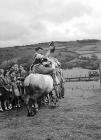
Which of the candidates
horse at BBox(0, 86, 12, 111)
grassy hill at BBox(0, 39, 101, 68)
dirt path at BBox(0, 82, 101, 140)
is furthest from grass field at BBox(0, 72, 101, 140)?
grassy hill at BBox(0, 39, 101, 68)

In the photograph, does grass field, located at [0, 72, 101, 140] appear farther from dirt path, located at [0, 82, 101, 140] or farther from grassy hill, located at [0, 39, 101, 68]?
grassy hill, located at [0, 39, 101, 68]

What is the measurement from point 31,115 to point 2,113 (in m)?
1.31

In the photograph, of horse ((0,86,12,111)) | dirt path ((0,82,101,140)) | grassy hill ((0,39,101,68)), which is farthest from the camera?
grassy hill ((0,39,101,68))

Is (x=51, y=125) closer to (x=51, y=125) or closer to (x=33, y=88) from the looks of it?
(x=51, y=125)

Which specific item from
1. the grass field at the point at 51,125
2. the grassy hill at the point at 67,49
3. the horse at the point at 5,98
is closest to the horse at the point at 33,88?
the grass field at the point at 51,125

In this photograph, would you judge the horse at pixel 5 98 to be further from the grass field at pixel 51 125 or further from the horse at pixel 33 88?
the horse at pixel 33 88

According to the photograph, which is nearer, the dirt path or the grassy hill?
the dirt path

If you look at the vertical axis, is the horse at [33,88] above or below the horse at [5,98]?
above

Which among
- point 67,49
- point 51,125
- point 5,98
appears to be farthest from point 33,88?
point 67,49

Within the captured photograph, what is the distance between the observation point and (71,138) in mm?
6562

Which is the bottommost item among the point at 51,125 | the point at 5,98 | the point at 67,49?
the point at 51,125

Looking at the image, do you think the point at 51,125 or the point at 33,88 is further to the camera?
the point at 33,88

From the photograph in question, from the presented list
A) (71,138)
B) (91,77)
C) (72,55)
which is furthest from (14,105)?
(72,55)

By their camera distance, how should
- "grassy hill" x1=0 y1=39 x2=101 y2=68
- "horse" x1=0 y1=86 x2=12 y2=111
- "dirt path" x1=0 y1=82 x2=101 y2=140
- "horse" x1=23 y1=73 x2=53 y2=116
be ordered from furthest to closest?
"grassy hill" x1=0 y1=39 x2=101 y2=68 → "horse" x1=0 y1=86 x2=12 y2=111 → "horse" x1=23 y1=73 x2=53 y2=116 → "dirt path" x1=0 y1=82 x2=101 y2=140
